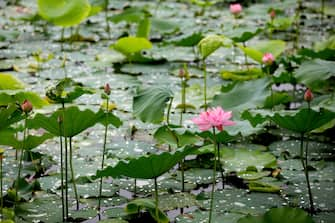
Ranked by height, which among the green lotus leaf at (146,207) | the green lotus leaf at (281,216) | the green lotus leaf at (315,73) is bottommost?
the green lotus leaf at (146,207)

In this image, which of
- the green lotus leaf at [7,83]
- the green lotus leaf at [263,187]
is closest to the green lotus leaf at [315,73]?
the green lotus leaf at [263,187]

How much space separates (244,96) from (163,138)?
1.60ft

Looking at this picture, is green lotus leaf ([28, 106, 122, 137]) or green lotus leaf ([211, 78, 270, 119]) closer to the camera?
green lotus leaf ([28, 106, 122, 137])

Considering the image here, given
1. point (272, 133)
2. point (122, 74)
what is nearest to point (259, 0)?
point (122, 74)

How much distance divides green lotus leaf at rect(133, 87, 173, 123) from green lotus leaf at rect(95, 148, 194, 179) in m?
0.38

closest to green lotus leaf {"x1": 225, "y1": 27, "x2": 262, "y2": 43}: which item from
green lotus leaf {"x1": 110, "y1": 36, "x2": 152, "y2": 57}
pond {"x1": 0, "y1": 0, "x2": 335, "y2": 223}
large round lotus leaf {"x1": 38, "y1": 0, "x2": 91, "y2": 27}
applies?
pond {"x1": 0, "y1": 0, "x2": 335, "y2": 223}

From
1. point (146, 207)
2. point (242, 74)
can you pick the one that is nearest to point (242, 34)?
point (242, 74)

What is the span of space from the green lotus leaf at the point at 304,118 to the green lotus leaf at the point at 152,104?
1.19 ft

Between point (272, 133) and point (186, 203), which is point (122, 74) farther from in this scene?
point (186, 203)

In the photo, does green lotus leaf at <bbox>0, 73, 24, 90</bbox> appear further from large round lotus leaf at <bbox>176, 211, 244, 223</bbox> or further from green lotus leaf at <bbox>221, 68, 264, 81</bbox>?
green lotus leaf at <bbox>221, 68, 264, 81</bbox>

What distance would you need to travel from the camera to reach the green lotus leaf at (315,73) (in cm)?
192

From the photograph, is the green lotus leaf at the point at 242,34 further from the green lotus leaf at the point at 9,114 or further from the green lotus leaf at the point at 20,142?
the green lotus leaf at the point at 9,114

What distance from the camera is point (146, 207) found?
4.62ft

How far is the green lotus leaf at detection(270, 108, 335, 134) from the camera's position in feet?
4.74
